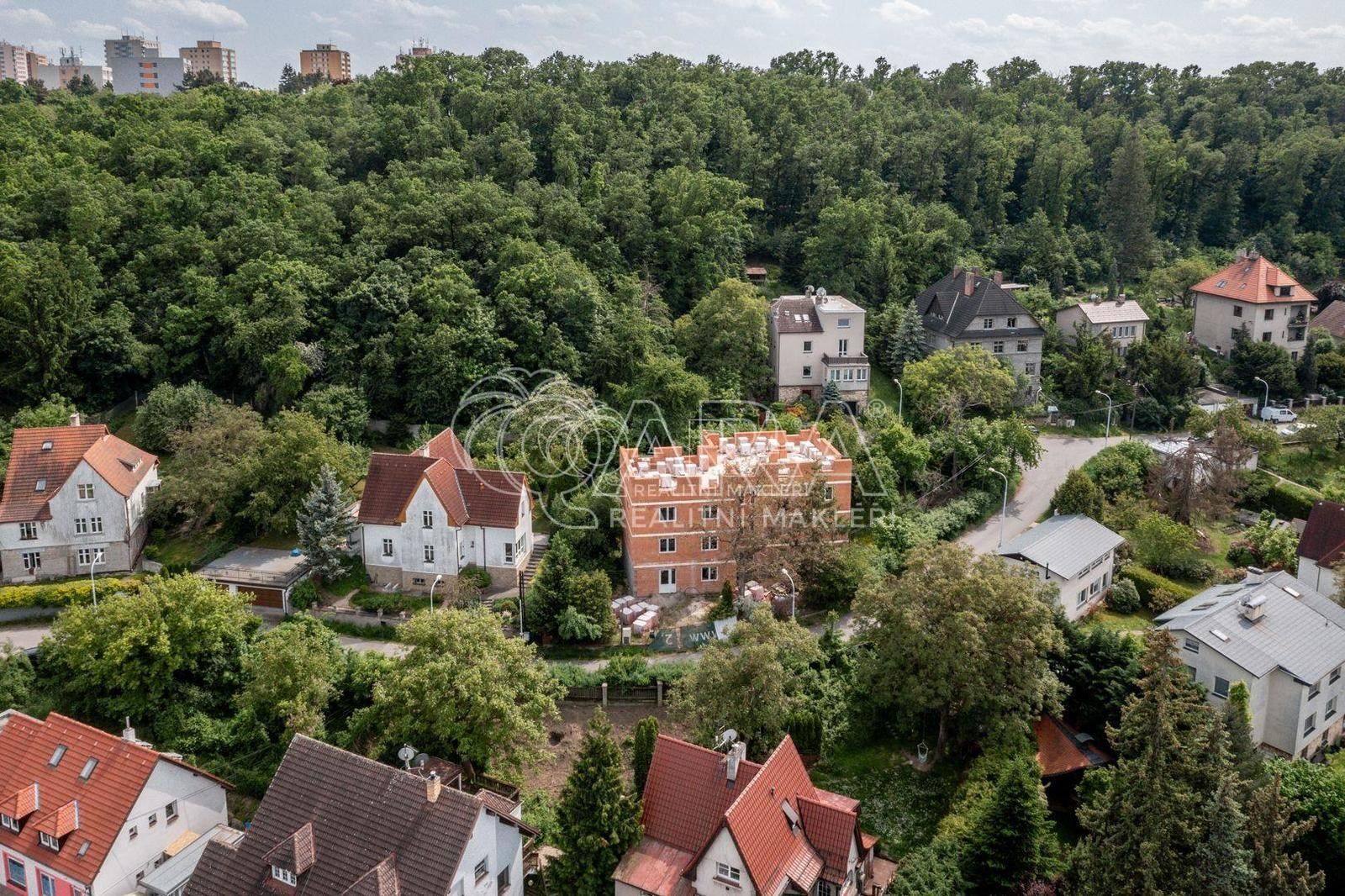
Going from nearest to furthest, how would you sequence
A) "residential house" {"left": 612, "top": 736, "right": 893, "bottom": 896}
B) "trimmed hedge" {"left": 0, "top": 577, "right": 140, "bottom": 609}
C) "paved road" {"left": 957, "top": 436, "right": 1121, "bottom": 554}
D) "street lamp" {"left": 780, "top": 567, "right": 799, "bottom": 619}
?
"residential house" {"left": 612, "top": 736, "right": 893, "bottom": 896}, "street lamp" {"left": 780, "top": 567, "right": 799, "bottom": 619}, "trimmed hedge" {"left": 0, "top": 577, "right": 140, "bottom": 609}, "paved road" {"left": 957, "top": 436, "right": 1121, "bottom": 554}

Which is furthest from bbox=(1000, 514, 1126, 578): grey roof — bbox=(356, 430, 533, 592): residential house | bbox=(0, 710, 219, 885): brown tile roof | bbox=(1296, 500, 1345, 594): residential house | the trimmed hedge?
the trimmed hedge

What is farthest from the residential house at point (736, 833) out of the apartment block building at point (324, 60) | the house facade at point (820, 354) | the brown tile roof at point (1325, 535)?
the apartment block building at point (324, 60)

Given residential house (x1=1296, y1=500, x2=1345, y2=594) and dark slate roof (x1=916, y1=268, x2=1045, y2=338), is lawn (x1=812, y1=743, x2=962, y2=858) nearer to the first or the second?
residential house (x1=1296, y1=500, x2=1345, y2=594)

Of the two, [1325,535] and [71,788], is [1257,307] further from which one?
[71,788]

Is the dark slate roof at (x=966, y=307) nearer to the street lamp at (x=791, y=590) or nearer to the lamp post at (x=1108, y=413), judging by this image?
the lamp post at (x=1108, y=413)

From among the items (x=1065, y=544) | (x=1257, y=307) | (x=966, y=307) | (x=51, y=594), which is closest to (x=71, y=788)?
(x=51, y=594)
